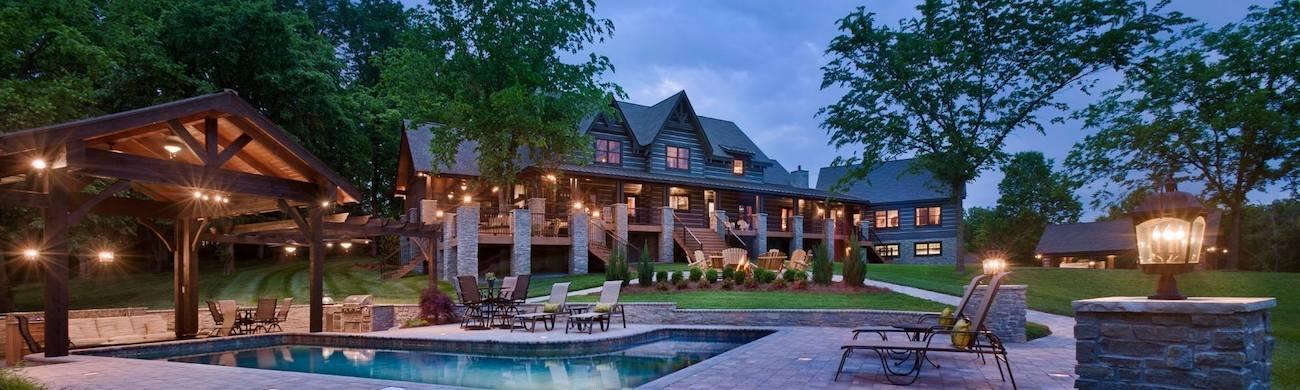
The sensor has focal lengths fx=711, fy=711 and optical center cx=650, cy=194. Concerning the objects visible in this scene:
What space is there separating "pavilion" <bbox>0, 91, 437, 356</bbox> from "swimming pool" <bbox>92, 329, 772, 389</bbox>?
121 centimetres

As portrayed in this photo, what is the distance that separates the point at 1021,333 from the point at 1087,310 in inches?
248

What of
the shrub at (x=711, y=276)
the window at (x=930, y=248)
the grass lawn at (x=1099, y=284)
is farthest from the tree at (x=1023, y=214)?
the shrub at (x=711, y=276)

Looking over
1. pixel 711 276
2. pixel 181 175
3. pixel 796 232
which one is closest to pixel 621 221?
pixel 711 276

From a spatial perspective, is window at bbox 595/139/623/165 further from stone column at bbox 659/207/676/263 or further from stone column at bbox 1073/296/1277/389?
stone column at bbox 1073/296/1277/389

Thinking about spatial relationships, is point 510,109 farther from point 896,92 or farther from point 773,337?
point 773,337

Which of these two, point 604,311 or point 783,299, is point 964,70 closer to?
point 783,299

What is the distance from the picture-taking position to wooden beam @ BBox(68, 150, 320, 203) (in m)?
9.76

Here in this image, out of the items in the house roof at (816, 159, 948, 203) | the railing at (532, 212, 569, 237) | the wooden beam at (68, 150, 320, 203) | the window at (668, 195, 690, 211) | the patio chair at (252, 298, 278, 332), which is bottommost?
the patio chair at (252, 298, 278, 332)

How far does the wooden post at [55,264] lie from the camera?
9422mm

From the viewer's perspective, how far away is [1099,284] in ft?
71.4

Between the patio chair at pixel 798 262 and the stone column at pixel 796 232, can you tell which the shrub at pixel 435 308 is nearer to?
the patio chair at pixel 798 262

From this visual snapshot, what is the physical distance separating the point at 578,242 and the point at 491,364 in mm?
15838

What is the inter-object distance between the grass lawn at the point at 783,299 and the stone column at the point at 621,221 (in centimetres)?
942

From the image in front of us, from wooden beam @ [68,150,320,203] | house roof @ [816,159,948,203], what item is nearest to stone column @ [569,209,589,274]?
wooden beam @ [68,150,320,203]
